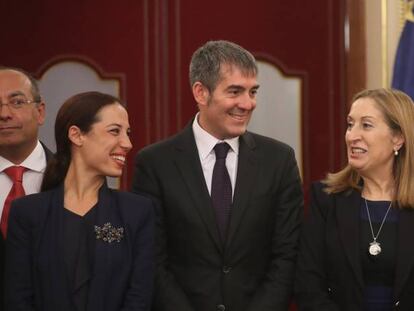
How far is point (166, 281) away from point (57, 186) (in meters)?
0.49

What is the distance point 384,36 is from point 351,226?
1.81 m

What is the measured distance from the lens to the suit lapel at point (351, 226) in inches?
113

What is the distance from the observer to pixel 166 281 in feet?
9.86

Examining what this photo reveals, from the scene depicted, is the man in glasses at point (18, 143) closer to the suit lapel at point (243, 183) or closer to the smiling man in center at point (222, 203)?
the smiling man in center at point (222, 203)

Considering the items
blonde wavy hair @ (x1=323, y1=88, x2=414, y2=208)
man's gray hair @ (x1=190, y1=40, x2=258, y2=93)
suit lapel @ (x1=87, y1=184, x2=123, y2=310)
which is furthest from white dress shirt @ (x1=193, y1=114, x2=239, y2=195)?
blonde wavy hair @ (x1=323, y1=88, x2=414, y2=208)

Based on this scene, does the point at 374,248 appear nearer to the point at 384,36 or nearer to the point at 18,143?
the point at 18,143

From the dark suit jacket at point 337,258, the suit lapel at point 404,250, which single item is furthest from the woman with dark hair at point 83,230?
the suit lapel at point 404,250

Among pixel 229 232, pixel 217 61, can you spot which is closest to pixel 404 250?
pixel 229 232

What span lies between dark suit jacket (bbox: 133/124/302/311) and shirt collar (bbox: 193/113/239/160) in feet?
0.08

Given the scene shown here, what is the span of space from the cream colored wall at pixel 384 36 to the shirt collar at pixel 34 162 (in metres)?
2.00

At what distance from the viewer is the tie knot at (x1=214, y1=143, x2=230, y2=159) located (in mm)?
3107

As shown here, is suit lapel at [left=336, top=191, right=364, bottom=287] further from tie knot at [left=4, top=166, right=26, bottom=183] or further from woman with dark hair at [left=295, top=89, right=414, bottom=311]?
tie knot at [left=4, top=166, right=26, bottom=183]

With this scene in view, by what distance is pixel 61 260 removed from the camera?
2795mm

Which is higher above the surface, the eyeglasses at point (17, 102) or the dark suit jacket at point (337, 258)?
the eyeglasses at point (17, 102)
